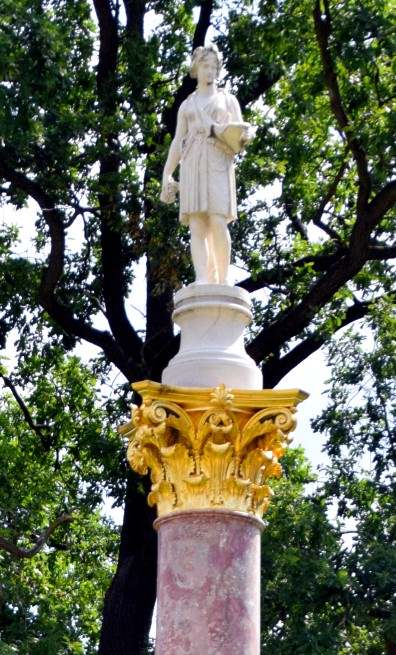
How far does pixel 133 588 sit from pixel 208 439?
10139 mm

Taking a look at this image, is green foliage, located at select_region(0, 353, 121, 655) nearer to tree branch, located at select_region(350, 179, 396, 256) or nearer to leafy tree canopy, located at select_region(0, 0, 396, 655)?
leafy tree canopy, located at select_region(0, 0, 396, 655)

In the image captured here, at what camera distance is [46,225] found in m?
26.4

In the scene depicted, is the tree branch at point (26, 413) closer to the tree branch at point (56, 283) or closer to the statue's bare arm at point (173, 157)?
the tree branch at point (56, 283)

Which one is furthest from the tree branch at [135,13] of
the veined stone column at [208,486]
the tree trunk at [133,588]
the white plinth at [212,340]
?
the veined stone column at [208,486]

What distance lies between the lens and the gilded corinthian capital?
14062 mm

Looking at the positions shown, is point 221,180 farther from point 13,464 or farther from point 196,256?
point 13,464

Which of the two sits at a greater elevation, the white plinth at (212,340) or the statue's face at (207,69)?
the statue's face at (207,69)

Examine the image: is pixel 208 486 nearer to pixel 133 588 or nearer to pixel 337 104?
pixel 337 104

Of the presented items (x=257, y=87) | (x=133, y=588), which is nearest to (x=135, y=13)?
(x=257, y=87)

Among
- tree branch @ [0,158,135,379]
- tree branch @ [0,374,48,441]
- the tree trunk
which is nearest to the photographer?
the tree trunk

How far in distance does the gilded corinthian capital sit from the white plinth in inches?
8.8

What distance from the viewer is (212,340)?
14.6 m

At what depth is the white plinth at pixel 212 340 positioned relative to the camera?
14320 millimetres

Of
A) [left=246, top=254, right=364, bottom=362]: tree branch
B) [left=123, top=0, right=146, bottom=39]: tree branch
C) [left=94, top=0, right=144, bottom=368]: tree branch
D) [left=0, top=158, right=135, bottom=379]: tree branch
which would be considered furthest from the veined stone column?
[left=123, top=0, right=146, bottom=39]: tree branch
